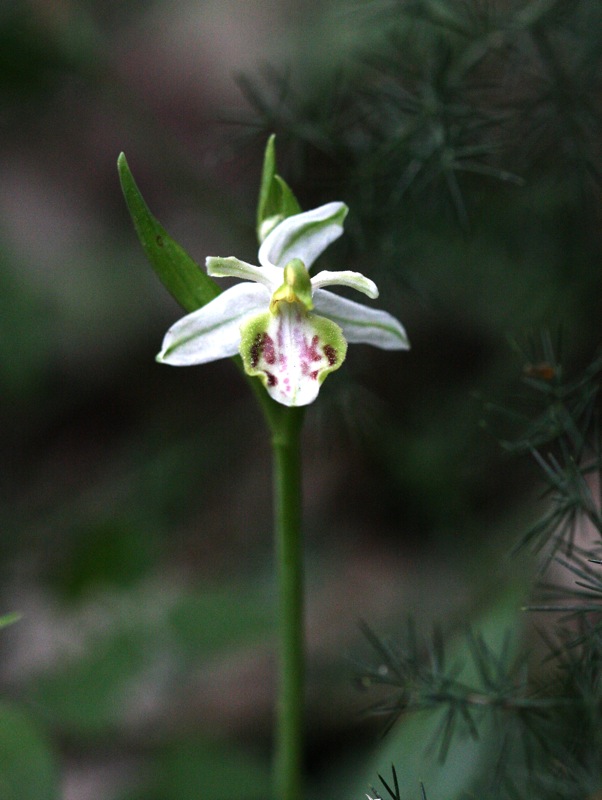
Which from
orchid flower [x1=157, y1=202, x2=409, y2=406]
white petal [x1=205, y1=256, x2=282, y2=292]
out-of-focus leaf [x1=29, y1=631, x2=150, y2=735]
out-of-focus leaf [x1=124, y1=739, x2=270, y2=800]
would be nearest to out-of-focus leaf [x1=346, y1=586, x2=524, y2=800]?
out-of-focus leaf [x1=124, y1=739, x2=270, y2=800]

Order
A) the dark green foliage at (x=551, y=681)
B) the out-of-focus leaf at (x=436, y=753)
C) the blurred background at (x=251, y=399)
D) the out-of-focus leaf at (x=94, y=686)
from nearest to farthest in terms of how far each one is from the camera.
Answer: the dark green foliage at (x=551, y=681), the out-of-focus leaf at (x=436, y=753), the out-of-focus leaf at (x=94, y=686), the blurred background at (x=251, y=399)

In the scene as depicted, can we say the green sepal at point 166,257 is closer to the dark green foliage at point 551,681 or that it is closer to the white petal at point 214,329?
the white petal at point 214,329

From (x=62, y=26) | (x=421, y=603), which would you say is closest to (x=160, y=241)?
(x=421, y=603)

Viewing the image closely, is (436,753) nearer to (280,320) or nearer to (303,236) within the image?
(280,320)

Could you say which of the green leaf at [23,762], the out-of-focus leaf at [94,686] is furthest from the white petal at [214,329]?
the out-of-focus leaf at [94,686]

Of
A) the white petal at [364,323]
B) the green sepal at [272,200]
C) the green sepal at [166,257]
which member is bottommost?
the white petal at [364,323]

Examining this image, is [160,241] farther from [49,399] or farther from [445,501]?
[49,399]
